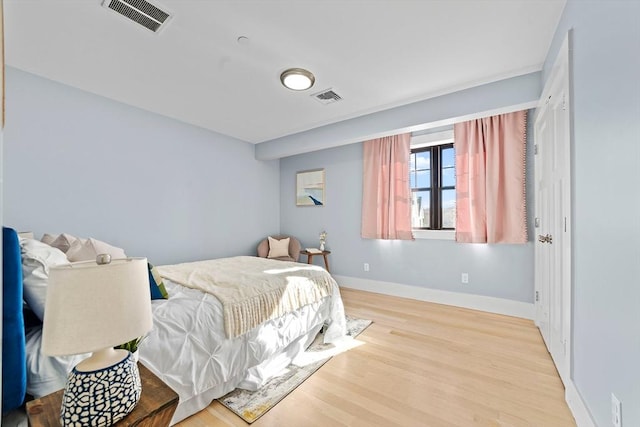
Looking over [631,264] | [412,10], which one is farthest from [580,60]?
[631,264]

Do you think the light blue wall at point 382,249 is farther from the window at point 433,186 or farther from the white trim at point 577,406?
the white trim at point 577,406

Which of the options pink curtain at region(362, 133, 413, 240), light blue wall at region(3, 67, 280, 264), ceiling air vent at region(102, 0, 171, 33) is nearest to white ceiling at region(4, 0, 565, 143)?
ceiling air vent at region(102, 0, 171, 33)

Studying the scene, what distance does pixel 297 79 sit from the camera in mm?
2502

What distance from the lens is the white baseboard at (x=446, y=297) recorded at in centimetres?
303

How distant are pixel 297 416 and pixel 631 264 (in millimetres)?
1731

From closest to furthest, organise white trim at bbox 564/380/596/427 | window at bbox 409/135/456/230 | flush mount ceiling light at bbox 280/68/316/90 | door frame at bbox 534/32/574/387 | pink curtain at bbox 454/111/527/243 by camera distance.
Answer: white trim at bbox 564/380/596/427 → door frame at bbox 534/32/574/387 → flush mount ceiling light at bbox 280/68/316/90 → pink curtain at bbox 454/111/527/243 → window at bbox 409/135/456/230

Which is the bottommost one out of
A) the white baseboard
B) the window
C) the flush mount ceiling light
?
the white baseboard

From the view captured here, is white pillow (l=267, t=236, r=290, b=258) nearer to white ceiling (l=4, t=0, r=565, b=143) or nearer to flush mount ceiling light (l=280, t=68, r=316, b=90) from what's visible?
white ceiling (l=4, t=0, r=565, b=143)

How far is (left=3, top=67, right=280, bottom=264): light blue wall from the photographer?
7.97ft

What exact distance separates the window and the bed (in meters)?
2.22

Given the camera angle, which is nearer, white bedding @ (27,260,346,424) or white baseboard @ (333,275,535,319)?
white bedding @ (27,260,346,424)

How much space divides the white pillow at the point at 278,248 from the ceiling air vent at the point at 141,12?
3.24m

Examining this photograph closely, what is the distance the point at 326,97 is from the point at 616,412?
119 inches

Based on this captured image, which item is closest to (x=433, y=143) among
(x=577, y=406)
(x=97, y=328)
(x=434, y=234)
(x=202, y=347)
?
(x=434, y=234)
